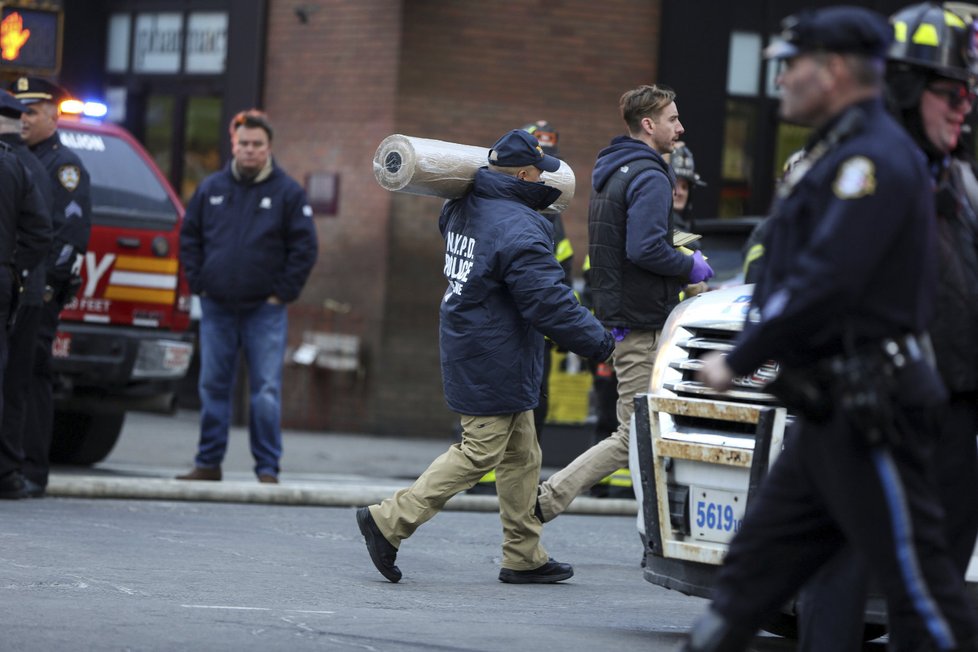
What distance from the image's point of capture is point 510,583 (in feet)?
25.7

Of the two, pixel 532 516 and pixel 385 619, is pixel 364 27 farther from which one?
pixel 385 619

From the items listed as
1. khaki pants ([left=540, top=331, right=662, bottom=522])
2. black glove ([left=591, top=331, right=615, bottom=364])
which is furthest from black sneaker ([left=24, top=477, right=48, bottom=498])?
black glove ([left=591, top=331, right=615, bottom=364])

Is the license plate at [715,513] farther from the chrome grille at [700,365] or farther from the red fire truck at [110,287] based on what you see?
the red fire truck at [110,287]

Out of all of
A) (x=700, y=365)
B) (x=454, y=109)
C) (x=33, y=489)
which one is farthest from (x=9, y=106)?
(x=454, y=109)

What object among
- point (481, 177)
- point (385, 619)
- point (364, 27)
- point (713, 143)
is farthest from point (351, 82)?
point (385, 619)

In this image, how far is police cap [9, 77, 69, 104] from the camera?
10.0 metres

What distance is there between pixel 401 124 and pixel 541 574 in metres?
8.83

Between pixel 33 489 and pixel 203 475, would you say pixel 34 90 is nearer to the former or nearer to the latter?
pixel 33 489

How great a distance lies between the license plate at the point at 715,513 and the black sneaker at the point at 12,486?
15.7 ft

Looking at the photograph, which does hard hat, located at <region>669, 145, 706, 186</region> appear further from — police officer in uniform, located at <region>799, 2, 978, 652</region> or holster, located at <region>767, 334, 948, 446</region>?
holster, located at <region>767, 334, 948, 446</region>

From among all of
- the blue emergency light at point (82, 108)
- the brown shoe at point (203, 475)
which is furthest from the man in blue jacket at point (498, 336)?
the blue emergency light at point (82, 108)

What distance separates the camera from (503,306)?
24.9 ft

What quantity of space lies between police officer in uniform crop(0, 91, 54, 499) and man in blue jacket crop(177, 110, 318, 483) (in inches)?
54.7

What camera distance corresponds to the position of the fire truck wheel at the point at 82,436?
A: 40.1 feet
